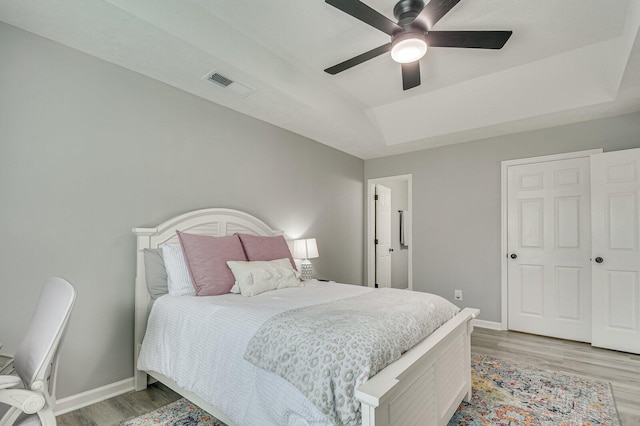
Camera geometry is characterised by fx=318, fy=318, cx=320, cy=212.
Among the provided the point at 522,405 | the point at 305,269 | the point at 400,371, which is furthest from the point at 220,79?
the point at 522,405

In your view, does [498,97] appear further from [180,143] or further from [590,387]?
[180,143]

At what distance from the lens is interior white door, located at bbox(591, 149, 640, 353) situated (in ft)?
10.3

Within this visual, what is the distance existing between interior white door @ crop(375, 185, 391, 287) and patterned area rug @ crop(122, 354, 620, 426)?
276 cm

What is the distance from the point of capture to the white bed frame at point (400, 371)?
1.28 m

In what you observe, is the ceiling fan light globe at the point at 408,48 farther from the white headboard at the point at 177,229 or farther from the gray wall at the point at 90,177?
the white headboard at the point at 177,229

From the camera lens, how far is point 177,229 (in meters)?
2.71

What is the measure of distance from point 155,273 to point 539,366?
3406 millimetres

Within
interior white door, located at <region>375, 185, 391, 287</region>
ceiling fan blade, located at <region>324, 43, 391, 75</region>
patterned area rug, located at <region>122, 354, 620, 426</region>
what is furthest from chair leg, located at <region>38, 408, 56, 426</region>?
interior white door, located at <region>375, 185, 391, 287</region>

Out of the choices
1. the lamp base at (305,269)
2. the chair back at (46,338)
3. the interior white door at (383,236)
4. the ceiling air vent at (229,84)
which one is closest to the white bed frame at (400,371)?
the lamp base at (305,269)

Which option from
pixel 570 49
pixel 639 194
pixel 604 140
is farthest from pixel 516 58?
pixel 639 194

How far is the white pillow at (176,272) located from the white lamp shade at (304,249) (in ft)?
4.99

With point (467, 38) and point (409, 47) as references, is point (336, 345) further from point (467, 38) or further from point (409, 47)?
point (467, 38)

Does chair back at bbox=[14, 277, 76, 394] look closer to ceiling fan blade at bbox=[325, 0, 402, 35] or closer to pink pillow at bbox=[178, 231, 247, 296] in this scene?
pink pillow at bbox=[178, 231, 247, 296]

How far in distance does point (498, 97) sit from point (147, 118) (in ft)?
11.4
